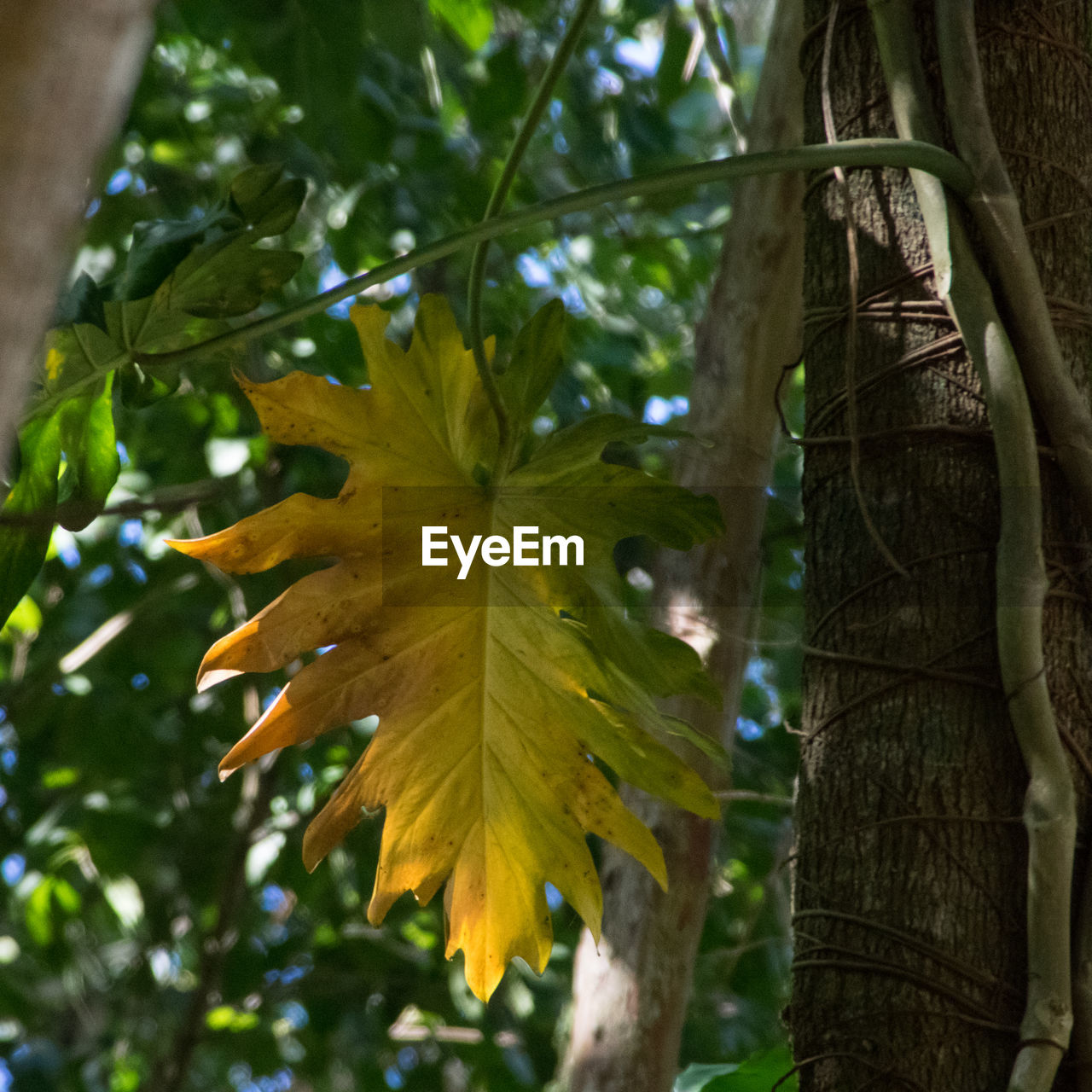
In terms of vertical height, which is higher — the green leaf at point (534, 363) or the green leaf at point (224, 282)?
the green leaf at point (224, 282)

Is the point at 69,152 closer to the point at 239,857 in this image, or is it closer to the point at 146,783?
the point at 239,857

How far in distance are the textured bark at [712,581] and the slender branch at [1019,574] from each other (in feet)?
2.33

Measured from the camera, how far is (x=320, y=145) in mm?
1444

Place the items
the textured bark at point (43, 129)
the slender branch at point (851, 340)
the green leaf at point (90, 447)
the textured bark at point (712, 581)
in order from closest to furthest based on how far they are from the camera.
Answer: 1. the textured bark at point (43, 129)
2. the slender branch at point (851, 340)
3. the green leaf at point (90, 447)
4. the textured bark at point (712, 581)

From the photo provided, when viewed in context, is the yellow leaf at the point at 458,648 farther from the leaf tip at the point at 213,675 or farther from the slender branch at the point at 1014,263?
the slender branch at the point at 1014,263

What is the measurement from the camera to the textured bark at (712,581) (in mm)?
1384

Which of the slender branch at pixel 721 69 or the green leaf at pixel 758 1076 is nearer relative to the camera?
the green leaf at pixel 758 1076

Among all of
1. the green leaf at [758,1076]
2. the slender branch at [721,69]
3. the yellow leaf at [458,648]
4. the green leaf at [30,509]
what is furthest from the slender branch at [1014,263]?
the slender branch at [721,69]

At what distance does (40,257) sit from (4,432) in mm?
29

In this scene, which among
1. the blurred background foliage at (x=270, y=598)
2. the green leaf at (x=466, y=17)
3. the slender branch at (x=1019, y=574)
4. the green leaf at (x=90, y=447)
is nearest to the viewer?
the slender branch at (x=1019, y=574)

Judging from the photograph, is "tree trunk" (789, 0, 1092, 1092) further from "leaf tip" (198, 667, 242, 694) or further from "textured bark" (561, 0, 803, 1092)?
"textured bark" (561, 0, 803, 1092)

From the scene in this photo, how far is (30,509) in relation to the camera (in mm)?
833

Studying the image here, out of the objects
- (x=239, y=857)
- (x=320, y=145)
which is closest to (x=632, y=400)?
(x=320, y=145)

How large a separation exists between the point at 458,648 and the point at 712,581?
0.76 m
